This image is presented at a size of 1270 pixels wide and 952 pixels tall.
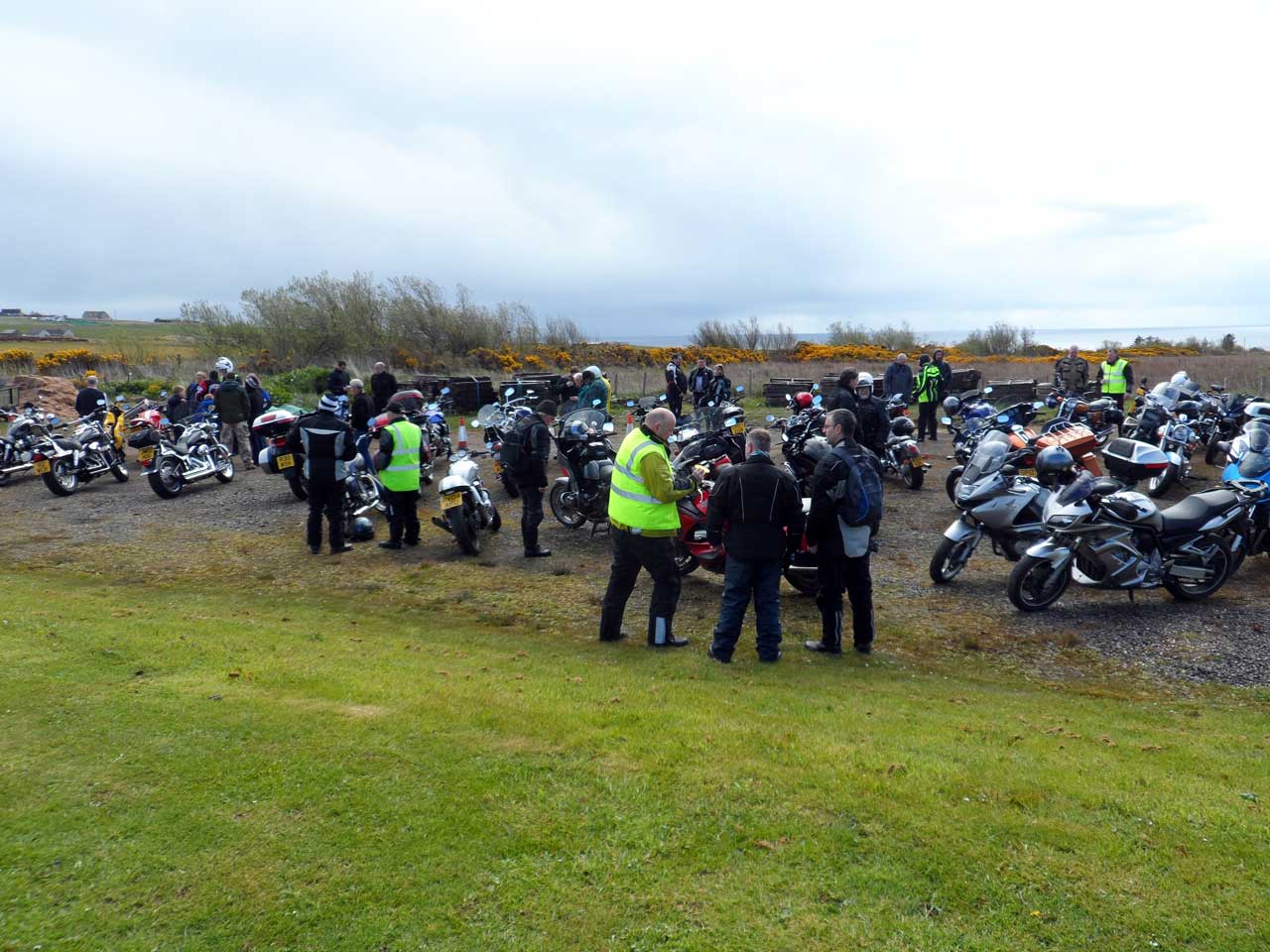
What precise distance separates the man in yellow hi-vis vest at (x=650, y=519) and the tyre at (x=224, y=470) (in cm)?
987

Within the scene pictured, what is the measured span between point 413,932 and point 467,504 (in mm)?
6917

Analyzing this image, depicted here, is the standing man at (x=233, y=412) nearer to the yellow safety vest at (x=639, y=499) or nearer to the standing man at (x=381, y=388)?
the standing man at (x=381, y=388)

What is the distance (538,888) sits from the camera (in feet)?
10.3

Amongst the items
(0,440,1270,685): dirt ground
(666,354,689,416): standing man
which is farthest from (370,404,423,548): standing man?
(666,354,689,416): standing man

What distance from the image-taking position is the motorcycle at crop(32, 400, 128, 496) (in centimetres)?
1287

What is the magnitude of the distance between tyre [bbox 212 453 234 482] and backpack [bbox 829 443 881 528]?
1129cm

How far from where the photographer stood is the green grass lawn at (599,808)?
295 cm

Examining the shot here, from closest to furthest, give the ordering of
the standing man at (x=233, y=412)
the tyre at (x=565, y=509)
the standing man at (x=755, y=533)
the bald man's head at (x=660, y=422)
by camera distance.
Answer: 1. the standing man at (x=755, y=533)
2. the bald man's head at (x=660, y=422)
3. the tyre at (x=565, y=509)
4. the standing man at (x=233, y=412)

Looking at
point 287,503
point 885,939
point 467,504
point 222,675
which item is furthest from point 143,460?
point 885,939

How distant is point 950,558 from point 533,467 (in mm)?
4347

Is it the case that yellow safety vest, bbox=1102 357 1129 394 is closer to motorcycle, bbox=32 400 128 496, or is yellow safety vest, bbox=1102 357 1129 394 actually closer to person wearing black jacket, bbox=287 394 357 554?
person wearing black jacket, bbox=287 394 357 554

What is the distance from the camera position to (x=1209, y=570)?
7.21 meters

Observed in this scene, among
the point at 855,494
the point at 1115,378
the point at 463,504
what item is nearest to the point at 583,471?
the point at 463,504

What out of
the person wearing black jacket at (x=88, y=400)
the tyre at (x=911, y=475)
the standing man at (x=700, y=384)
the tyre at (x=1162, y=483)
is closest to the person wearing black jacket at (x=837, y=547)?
the tyre at (x=911, y=475)
